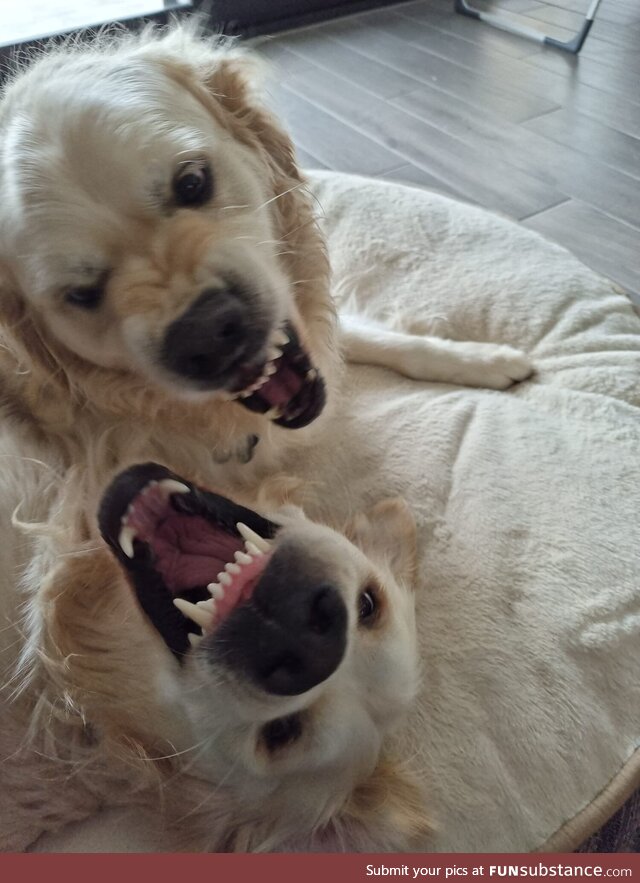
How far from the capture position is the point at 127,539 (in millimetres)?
1162

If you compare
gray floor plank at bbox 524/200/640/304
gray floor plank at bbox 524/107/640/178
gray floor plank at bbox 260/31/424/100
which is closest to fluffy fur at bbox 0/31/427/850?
gray floor plank at bbox 524/200/640/304

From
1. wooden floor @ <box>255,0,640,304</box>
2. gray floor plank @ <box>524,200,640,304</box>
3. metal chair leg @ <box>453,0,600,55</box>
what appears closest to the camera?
gray floor plank @ <box>524,200,640,304</box>

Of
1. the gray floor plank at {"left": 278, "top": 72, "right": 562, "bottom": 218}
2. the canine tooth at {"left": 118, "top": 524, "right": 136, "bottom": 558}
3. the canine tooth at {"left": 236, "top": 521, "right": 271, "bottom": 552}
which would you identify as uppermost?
the gray floor plank at {"left": 278, "top": 72, "right": 562, "bottom": 218}

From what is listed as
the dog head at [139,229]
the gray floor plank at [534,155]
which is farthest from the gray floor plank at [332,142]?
the dog head at [139,229]

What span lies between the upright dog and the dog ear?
0.02 metres

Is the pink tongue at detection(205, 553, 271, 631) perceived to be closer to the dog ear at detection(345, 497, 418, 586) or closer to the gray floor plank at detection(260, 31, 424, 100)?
the dog ear at detection(345, 497, 418, 586)

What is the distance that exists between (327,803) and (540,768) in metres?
0.37

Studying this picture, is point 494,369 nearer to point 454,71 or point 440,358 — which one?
point 440,358

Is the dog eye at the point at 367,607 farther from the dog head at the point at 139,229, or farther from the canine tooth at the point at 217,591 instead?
the dog head at the point at 139,229

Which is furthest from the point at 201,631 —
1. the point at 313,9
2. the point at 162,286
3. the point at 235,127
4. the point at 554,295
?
the point at 313,9

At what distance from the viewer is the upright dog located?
111 centimetres

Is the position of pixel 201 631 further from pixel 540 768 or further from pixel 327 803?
pixel 540 768

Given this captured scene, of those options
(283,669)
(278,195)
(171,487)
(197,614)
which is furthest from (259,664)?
(278,195)

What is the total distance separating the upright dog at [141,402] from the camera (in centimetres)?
111
